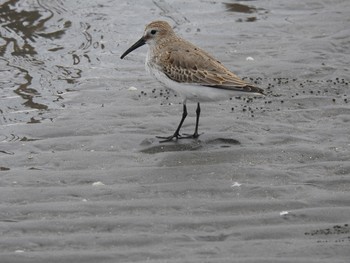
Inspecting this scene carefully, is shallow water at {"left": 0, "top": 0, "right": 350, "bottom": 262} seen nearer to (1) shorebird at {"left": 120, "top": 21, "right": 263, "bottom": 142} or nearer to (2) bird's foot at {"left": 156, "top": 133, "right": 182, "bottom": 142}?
(2) bird's foot at {"left": 156, "top": 133, "right": 182, "bottom": 142}

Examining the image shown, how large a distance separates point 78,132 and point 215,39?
12.7 ft

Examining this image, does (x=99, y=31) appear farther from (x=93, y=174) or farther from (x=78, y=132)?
(x=93, y=174)

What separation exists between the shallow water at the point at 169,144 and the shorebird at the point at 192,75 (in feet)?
1.31

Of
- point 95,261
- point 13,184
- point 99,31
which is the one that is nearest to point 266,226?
point 95,261

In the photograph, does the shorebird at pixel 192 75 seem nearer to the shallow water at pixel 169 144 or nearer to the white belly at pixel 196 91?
the white belly at pixel 196 91

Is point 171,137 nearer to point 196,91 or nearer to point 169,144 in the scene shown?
point 169,144

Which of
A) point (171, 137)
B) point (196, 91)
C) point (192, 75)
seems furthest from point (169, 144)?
point (192, 75)

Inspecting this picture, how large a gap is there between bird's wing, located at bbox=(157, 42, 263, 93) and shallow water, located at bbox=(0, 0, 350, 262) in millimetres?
534

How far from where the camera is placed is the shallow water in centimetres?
621

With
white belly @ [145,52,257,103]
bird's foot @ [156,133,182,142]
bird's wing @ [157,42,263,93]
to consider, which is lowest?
bird's foot @ [156,133,182,142]

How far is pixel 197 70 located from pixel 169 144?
899 mm

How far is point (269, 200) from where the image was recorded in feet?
22.6

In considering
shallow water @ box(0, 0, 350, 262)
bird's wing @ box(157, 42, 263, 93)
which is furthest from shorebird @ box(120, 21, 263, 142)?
shallow water @ box(0, 0, 350, 262)

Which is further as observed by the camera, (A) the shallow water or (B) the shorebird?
(B) the shorebird
